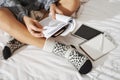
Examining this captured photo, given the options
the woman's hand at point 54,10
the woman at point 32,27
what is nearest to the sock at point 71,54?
the woman at point 32,27

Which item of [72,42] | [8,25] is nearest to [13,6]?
[8,25]

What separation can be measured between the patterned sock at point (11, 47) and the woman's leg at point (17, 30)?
28mm

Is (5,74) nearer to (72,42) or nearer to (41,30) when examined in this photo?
(41,30)

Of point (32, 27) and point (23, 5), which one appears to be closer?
point (32, 27)

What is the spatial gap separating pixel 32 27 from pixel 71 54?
0.72 ft

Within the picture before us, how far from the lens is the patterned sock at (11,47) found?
1021 mm

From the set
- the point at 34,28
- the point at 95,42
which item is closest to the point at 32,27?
the point at 34,28

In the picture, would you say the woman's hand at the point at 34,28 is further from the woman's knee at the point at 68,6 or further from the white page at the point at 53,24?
the woman's knee at the point at 68,6

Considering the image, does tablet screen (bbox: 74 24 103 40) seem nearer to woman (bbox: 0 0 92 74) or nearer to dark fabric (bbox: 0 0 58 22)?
woman (bbox: 0 0 92 74)

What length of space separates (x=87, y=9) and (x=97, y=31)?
0.23 m

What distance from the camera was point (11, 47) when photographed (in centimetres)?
106

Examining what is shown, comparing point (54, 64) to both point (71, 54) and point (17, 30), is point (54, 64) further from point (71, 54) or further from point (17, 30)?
point (17, 30)

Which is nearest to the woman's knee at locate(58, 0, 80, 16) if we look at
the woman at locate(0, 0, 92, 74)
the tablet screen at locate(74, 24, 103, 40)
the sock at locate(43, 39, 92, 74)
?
the woman at locate(0, 0, 92, 74)

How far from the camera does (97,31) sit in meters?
1.13
